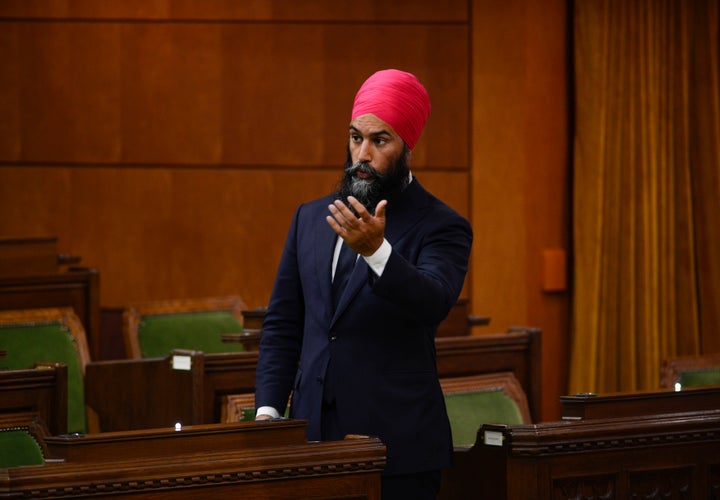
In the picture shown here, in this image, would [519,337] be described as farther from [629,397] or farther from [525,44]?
[525,44]

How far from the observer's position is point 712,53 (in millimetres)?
5328

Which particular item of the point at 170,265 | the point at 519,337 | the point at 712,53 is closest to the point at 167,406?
the point at 519,337

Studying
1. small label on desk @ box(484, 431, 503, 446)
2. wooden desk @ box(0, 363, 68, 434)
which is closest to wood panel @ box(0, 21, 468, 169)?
wooden desk @ box(0, 363, 68, 434)

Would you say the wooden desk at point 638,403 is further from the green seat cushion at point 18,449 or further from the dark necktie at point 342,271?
the green seat cushion at point 18,449

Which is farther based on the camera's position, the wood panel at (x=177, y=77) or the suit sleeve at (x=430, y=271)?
the wood panel at (x=177, y=77)

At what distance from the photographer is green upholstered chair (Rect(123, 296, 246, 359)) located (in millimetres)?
4648

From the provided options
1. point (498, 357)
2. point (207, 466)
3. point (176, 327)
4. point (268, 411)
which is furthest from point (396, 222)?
point (176, 327)

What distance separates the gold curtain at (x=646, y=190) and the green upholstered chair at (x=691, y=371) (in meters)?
1.52

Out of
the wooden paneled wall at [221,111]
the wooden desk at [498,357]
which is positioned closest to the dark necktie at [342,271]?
the wooden desk at [498,357]

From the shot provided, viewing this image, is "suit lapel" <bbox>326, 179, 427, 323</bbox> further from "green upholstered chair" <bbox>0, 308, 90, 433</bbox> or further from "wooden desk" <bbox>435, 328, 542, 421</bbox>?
"green upholstered chair" <bbox>0, 308, 90, 433</bbox>

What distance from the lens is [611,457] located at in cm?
231

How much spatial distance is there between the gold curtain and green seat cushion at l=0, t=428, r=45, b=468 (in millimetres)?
3305

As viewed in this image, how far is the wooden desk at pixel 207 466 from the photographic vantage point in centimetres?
179

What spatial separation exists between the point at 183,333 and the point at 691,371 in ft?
6.54
